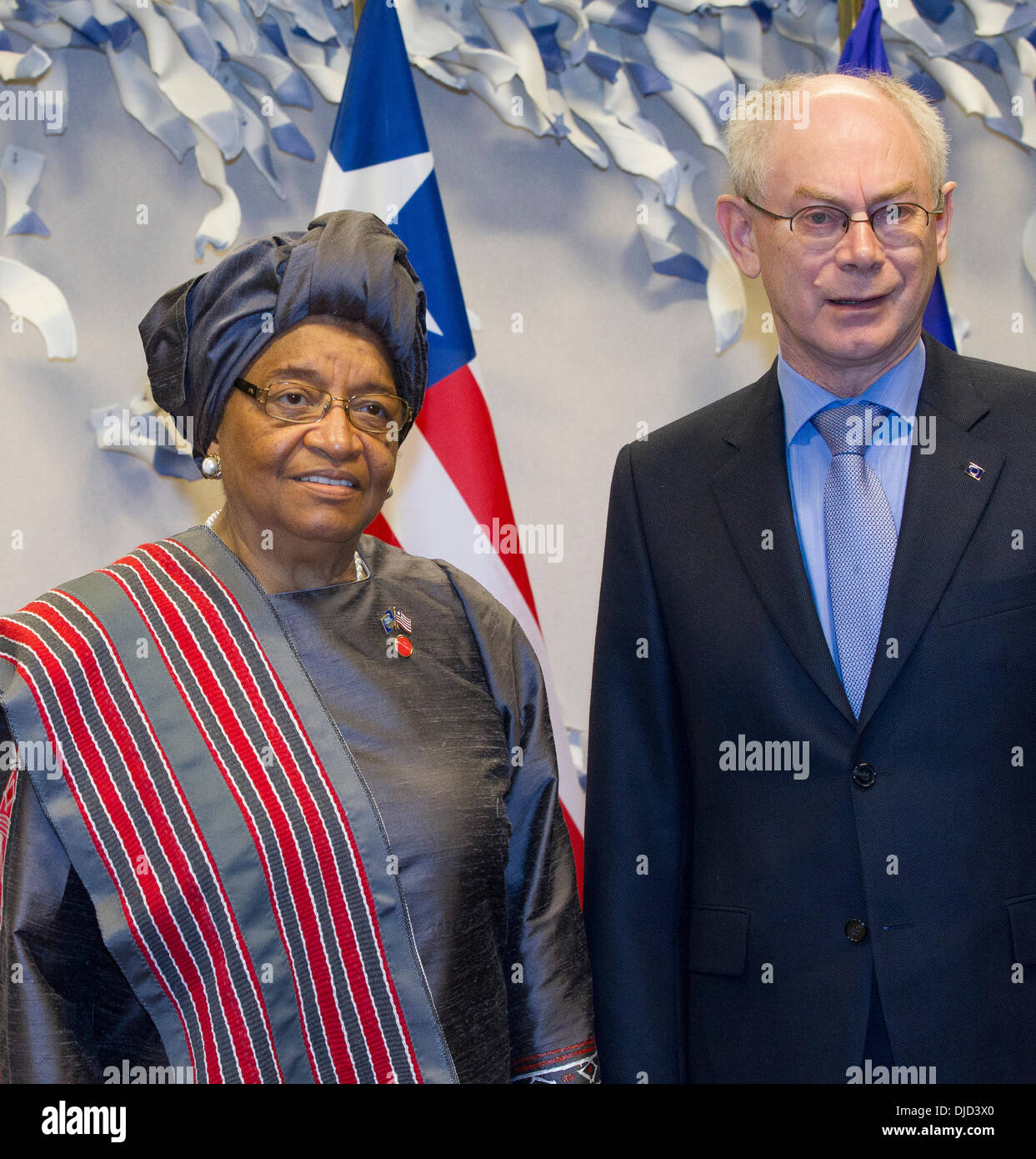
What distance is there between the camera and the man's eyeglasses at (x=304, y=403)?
158cm

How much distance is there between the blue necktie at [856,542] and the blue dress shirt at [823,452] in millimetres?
14

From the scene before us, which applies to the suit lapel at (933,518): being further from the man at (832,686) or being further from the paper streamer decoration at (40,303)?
the paper streamer decoration at (40,303)

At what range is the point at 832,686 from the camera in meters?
1.53

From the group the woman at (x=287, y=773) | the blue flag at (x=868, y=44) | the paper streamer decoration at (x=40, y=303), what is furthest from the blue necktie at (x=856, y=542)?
the paper streamer decoration at (x=40, y=303)

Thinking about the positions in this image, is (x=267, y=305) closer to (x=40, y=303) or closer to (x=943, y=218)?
(x=943, y=218)

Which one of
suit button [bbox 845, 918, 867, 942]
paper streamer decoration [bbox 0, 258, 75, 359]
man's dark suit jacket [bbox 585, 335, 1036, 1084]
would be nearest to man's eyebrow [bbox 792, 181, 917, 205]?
man's dark suit jacket [bbox 585, 335, 1036, 1084]

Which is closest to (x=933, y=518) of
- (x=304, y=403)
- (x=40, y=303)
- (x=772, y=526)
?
(x=772, y=526)

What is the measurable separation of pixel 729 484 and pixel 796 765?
0.38 metres

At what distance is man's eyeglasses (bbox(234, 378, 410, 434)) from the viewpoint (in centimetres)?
158

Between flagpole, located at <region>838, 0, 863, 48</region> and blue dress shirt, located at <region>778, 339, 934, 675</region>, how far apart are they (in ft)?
4.87

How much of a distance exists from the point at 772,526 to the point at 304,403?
61 centimetres

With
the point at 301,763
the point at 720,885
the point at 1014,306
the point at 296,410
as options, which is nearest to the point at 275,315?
the point at 296,410

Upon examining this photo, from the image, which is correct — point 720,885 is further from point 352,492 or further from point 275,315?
point 275,315

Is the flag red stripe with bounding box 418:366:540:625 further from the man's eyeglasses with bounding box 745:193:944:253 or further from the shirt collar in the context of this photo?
the man's eyeglasses with bounding box 745:193:944:253
